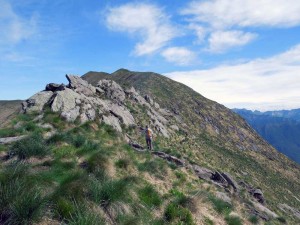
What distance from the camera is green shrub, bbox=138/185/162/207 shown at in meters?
12.3

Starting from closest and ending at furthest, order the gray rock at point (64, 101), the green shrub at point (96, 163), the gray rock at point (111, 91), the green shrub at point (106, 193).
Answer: the green shrub at point (106, 193) < the green shrub at point (96, 163) < the gray rock at point (64, 101) < the gray rock at point (111, 91)

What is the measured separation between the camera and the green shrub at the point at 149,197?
40.5ft

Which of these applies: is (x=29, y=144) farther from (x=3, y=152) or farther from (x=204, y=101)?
(x=204, y=101)

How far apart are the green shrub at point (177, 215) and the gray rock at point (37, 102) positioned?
1582cm

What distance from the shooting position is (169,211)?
11961 millimetres

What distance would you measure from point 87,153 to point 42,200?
262 inches

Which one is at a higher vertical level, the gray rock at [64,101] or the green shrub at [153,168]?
the gray rock at [64,101]

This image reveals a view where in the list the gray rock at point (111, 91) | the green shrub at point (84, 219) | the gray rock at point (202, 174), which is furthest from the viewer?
the gray rock at point (111, 91)

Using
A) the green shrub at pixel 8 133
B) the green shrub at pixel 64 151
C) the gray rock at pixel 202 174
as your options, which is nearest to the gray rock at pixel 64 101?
the green shrub at pixel 8 133

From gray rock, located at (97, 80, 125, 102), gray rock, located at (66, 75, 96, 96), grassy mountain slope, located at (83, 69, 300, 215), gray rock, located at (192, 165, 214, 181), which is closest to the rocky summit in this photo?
gray rock, located at (66, 75, 96, 96)

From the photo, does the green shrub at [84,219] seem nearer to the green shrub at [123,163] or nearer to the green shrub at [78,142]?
the green shrub at [123,163]

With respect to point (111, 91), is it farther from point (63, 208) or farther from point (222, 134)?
point (222, 134)

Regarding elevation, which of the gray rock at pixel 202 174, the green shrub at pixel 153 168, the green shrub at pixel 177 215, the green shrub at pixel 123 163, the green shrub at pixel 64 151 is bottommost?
the gray rock at pixel 202 174

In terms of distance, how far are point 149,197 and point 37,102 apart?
54.6ft
